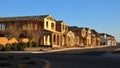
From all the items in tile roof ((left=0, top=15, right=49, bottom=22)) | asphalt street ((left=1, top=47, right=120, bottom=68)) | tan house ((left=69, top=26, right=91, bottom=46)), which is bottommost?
asphalt street ((left=1, top=47, right=120, bottom=68))

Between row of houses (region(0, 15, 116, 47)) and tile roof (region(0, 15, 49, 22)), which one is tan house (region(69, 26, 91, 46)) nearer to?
row of houses (region(0, 15, 116, 47))

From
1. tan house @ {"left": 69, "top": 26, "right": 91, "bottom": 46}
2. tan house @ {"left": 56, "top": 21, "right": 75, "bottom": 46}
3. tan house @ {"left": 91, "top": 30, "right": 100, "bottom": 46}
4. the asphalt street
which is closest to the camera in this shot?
the asphalt street

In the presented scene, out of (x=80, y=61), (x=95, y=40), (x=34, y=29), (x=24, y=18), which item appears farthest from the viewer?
(x=95, y=40)

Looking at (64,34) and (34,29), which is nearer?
(34,29)

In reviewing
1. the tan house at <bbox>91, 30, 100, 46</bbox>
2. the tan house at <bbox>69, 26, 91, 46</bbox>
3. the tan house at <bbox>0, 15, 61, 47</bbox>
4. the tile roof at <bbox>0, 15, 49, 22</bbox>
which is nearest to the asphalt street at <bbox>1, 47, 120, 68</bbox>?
the tan house at <bbox>0, 15, 61, 47</bbox>

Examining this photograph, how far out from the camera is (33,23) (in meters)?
79.2

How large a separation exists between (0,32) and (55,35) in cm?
1300

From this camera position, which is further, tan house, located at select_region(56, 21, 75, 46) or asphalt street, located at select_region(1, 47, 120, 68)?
tan house, located at select_region(56, 21, 75, 46)

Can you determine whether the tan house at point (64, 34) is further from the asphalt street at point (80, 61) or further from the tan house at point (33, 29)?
the asphalt street at point (80, 61)

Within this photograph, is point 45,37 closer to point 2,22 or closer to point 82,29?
point 2,22

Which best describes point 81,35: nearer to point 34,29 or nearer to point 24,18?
point 24,18

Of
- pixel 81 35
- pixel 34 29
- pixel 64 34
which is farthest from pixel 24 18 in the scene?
pixel 81 35

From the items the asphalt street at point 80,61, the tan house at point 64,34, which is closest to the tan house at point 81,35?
the tan house at point 64,34

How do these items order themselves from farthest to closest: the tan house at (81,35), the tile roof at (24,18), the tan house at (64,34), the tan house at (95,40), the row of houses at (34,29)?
the tan house at (95,40) → the tan house at (81,35) → the tan house at (64,34) → the tile roof at (24,18) → the row of houses at (34,29)
